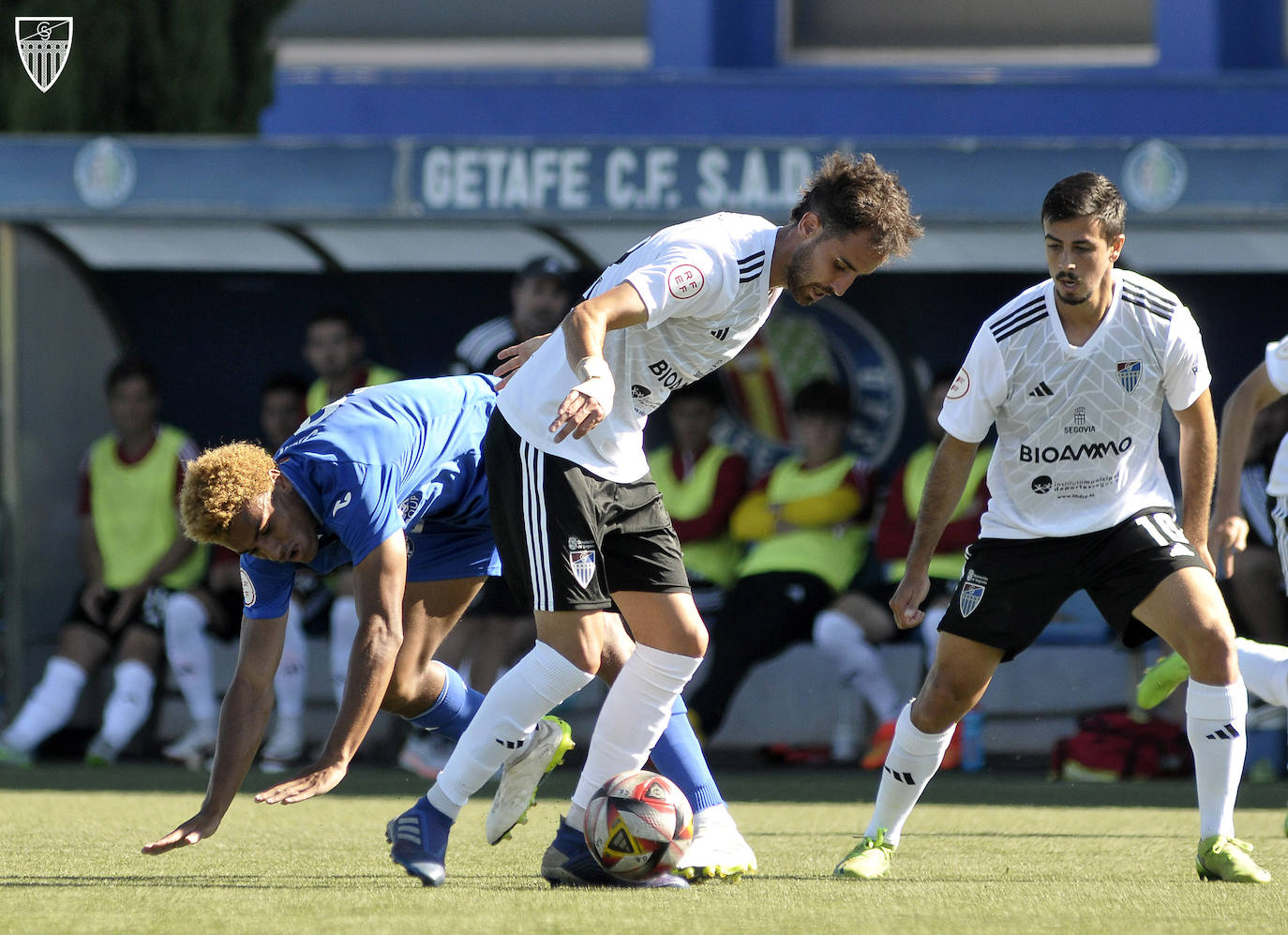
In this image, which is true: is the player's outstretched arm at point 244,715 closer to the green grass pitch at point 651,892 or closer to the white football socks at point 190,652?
the green grass pitch at point 651,892

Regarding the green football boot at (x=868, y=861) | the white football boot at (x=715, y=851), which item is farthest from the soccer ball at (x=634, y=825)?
the green football boot at (x=868, y=861)

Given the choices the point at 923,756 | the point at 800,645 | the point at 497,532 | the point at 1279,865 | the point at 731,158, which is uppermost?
the point at 731,158

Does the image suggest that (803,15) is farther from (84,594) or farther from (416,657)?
(416,657)

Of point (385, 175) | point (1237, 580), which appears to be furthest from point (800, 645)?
point (385, 175)

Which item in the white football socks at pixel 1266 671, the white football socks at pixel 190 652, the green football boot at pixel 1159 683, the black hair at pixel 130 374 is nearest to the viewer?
the green football boot at pixel 1159 683

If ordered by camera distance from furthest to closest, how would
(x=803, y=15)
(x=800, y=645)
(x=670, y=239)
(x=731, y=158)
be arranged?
(x=803, y=15) → (x=800, y=645) → (x=731, y=158) → (x=670, y=239)

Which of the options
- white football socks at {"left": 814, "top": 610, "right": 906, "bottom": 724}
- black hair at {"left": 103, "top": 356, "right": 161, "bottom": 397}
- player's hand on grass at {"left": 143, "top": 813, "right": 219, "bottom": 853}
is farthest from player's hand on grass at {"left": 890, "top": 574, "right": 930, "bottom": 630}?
black hair at {"left": 103, "top": 356, "right": 161, "bottom": 397}

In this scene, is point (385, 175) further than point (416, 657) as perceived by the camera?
Yes

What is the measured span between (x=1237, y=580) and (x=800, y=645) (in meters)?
2.07

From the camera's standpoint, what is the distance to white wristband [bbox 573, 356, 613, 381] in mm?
3879

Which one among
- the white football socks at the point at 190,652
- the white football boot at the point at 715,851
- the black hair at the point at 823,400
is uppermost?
the black hair at the point at 823,400

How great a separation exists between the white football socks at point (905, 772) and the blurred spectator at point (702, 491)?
3953 mm

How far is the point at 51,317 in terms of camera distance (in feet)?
31.6

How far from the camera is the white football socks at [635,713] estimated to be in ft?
14.6
